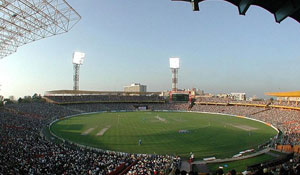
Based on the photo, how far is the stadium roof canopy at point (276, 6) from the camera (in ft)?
14.9

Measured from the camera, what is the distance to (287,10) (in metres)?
4.69

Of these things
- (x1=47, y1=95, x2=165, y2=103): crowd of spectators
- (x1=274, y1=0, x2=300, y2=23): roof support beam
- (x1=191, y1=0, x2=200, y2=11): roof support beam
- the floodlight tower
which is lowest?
(x1=47, y1=95, x2=165, y2=103): crowd of spectators

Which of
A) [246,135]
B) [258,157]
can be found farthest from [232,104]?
[258,157]

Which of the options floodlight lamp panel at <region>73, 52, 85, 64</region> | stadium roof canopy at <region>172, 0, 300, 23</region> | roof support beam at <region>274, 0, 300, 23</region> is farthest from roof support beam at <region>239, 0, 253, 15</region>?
floodlight lamp panel at <region>73, 52, 85, 64</region>

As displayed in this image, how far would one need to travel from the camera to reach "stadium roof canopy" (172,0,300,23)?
179 inches

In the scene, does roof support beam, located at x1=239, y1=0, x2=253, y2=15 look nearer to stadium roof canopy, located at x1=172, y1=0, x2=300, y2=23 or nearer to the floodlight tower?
stadium roof canopy, located at x1=172, y1=0, x2=300, y2=23

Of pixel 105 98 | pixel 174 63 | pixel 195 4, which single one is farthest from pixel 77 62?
pixel 195 4

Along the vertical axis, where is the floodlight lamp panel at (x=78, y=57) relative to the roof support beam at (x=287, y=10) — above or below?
above

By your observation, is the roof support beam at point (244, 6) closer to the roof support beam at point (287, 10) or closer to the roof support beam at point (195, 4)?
the roof support beam at point (287, 10)

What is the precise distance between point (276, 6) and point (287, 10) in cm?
34

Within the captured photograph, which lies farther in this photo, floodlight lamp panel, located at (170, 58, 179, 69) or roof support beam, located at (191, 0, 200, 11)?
floodlight lamp panel, located at (170, 58, 179, 69)

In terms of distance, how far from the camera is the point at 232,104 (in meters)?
77.4

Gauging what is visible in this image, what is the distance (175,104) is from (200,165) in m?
68.5

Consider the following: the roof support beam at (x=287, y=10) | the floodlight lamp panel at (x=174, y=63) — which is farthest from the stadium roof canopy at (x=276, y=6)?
the floodlight lamp panel at (x=174, y=63)
